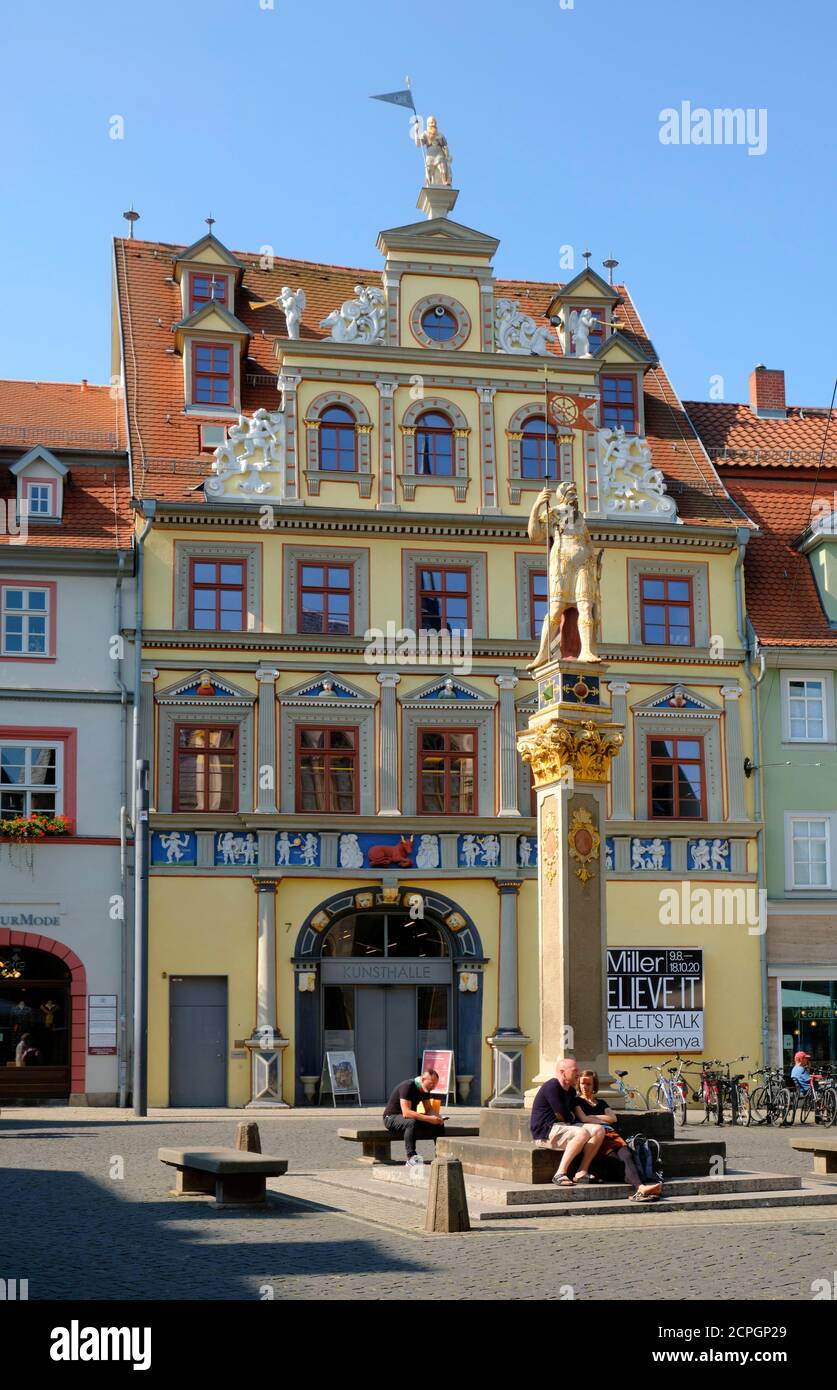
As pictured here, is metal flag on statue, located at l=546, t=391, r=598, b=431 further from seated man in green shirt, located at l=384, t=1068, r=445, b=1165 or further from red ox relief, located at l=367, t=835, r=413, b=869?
seated man in green shirt, located at l=384, t=1068, r=445, b=1165

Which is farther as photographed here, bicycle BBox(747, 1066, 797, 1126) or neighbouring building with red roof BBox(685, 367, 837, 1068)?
neighbouring building with red roof BBox(685, 367, 837, 1068)

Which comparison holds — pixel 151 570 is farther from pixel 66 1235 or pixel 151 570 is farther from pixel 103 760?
pixel 66 1235

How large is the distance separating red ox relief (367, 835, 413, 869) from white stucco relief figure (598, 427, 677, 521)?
789cm

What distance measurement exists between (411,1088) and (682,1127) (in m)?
9.22

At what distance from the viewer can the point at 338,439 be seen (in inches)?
1425

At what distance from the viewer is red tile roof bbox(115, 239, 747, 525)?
1431 inches

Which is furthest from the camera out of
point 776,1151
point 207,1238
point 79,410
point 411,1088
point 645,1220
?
point 79,410

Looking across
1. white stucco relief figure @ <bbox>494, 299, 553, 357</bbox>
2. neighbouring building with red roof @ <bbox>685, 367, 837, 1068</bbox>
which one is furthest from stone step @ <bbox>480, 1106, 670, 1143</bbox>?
white stucco relief figure @ <bbox>494, 299, 553, 357</bbox>

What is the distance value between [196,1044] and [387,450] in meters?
11.7

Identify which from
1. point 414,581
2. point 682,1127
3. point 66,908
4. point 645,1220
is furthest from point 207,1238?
point 414,581

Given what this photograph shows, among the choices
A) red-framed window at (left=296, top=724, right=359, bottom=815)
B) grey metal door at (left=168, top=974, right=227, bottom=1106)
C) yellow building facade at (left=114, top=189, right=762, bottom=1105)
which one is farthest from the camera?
A: red-framed window at (left=296, top=724, right=359, bottom=815)

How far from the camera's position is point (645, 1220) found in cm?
1544

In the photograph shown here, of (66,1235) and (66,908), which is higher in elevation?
(66,908)

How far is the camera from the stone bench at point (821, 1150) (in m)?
19.5
